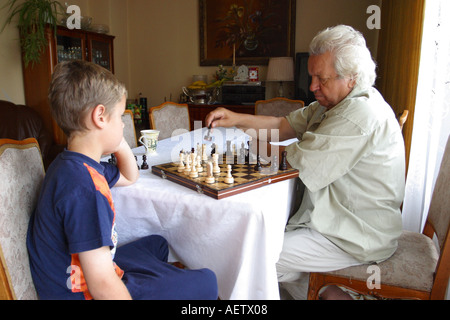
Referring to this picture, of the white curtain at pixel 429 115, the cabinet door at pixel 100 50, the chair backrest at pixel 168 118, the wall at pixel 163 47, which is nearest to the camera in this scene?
Answer: the white curtain at pixel 429 115

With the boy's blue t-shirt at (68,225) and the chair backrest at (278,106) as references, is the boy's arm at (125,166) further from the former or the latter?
the chair backrest at (278,106)

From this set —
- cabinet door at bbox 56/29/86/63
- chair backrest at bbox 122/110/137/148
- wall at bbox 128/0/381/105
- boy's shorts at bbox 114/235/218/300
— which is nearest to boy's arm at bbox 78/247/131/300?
boy's shorts at bbox 114/235/218/300

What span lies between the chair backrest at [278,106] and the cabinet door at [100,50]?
230 centimetres

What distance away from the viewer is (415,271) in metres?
1.29

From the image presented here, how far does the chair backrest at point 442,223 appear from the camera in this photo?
1.18 metres

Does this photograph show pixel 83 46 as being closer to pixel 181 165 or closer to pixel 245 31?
pixel 245 31

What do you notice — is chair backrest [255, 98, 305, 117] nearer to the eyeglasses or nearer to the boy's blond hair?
the eyeglasses

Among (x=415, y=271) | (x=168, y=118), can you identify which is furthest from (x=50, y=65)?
(x=415, y=271)

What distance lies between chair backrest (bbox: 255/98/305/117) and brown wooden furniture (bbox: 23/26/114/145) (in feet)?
7.07

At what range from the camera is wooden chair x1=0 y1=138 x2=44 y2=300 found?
0.85 metres

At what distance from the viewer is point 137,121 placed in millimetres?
5016

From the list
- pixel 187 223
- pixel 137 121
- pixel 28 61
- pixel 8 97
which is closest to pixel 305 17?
pixel 137 121

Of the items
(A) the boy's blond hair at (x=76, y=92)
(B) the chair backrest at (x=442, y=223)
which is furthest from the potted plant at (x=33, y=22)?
(B) the chair backrest at (x=442, y=223)

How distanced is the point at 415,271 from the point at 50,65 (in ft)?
12.3
